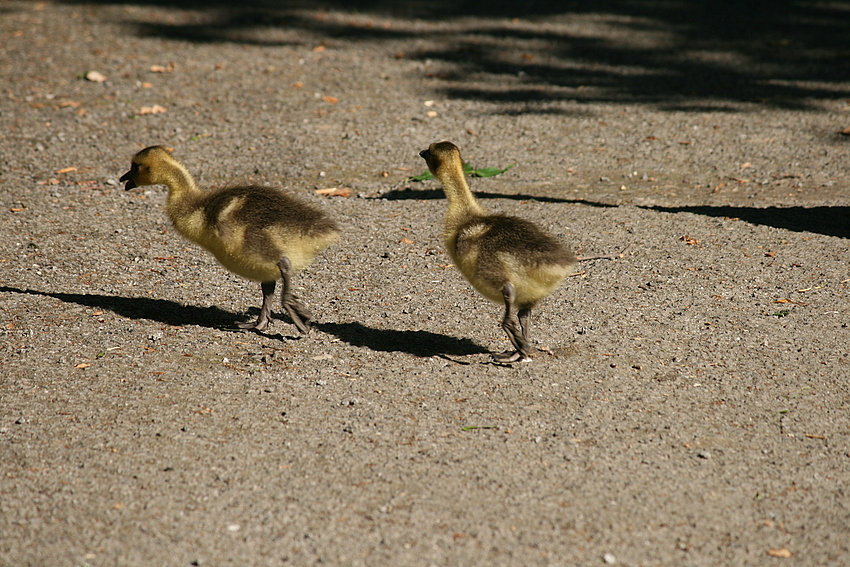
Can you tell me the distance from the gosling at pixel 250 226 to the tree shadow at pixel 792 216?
163 inches

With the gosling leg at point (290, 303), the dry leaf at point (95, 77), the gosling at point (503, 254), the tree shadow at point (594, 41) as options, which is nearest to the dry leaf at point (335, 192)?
the gosling leg at point (290, 303)

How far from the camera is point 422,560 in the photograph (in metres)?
3.53

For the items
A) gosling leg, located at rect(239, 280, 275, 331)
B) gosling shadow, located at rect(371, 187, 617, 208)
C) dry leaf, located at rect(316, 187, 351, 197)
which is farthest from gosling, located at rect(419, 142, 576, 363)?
dry leaf, located at rect(316, 187, 351, 197)

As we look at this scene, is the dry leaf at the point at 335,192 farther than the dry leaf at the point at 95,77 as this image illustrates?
No

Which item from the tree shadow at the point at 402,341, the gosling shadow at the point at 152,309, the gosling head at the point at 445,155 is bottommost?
the gosling shadow at the point at 152,309

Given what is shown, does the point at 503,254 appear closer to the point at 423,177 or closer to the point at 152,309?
the point at 152,309

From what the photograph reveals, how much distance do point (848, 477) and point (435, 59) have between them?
10.1 metres

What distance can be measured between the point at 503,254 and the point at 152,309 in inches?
109

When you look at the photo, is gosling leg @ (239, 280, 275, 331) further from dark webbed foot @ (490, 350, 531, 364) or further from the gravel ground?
dark webbed foot @ (490, 350, 531, 364)

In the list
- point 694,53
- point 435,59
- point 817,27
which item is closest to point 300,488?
point 435,59

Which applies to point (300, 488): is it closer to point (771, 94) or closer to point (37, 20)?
point (771, 94)

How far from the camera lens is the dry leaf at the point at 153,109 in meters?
10.7

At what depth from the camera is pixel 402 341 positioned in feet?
19.0

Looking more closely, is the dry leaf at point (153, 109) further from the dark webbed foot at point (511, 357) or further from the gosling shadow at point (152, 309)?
the dark webbed foot at point (511, 357)
